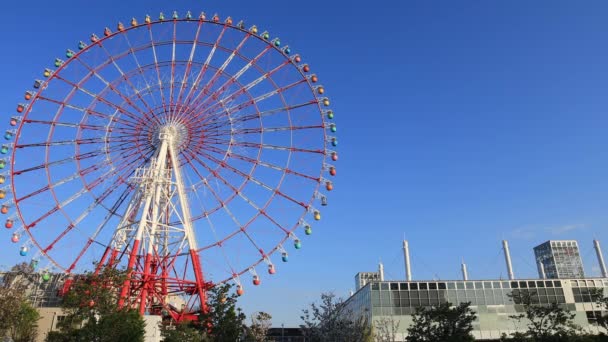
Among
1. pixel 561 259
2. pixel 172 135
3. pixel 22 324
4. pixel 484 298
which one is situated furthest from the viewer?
pixel 561 259

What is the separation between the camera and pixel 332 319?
142 ft

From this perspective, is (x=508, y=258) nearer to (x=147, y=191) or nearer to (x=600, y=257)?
(x=600, y=257)

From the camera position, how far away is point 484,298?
66.1 metres

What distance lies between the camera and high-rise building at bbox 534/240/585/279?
463ft

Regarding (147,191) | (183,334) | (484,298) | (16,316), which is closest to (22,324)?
(16,316)

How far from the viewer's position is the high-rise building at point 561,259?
463 ft

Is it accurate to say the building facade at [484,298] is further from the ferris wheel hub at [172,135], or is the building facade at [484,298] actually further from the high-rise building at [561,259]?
the high-rise building at [561,259]

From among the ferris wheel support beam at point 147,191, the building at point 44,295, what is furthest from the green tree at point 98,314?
the building at point 44,295

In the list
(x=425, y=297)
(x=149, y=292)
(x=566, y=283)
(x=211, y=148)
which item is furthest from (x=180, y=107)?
(x=566, y=283)

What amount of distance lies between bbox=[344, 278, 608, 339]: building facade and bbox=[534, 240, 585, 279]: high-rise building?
79773 millimetres

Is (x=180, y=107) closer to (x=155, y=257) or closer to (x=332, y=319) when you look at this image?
(x=155, y=257)

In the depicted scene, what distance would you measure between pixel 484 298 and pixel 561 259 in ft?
302

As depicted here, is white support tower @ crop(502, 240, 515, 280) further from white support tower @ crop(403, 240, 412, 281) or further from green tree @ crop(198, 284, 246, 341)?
green tree @ crop(198, 284, 246, 341)

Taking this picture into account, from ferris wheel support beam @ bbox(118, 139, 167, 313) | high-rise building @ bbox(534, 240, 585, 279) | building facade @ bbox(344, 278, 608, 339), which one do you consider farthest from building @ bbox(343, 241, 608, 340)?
high-rise building @ bbox(534, 240, 585, 279)
